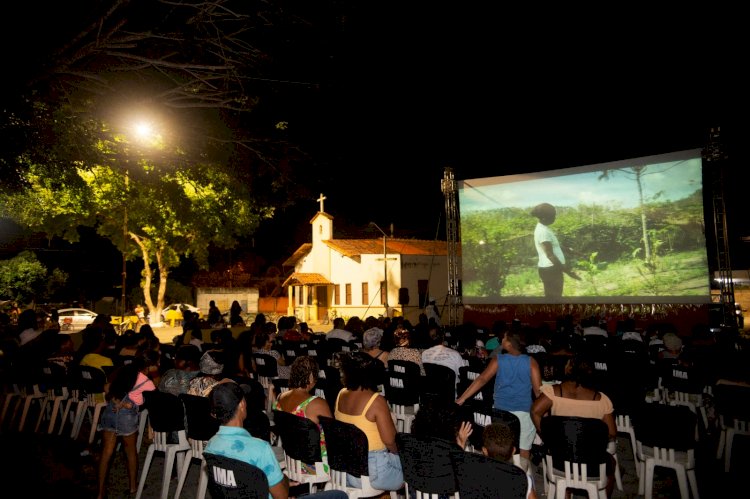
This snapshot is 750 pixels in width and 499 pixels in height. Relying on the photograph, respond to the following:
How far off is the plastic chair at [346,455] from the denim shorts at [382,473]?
0.03 metres

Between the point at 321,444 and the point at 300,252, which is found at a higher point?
the point at 300,252

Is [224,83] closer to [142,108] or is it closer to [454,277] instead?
[142,108]

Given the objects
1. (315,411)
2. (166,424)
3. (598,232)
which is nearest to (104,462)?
(166,424)

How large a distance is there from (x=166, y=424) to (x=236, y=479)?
8.42ft

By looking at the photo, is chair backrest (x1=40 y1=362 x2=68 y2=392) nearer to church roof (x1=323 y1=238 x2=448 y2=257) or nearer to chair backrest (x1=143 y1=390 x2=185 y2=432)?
chair backrest (x1=143 y1=390 x2=185 y2=432)

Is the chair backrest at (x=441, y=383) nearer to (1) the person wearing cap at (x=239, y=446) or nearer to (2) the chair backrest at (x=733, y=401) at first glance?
(2) the chair backrest at (x=733, y=401)

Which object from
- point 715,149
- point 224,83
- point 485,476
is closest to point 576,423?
point 485,476

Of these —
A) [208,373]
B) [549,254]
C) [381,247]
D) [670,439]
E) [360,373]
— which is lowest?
[670,439]

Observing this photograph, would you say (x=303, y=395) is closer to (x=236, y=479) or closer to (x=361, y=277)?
→ (x=236, y=479)

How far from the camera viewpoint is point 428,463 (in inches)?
128

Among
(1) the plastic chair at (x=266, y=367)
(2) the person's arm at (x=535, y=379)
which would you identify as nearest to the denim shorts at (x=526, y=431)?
(2) the person's arm at (x=535, y=379)

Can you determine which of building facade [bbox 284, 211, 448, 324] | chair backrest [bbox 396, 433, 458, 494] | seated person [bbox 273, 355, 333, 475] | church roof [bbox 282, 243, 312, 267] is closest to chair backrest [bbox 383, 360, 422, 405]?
seated person [bbox 273, 355, 333, 475]

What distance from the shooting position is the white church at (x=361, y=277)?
30625 millimetres

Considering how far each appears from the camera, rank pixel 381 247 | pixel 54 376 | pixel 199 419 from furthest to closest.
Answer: pixel 381 247 < pixel 54 376 < pixel 199 419
